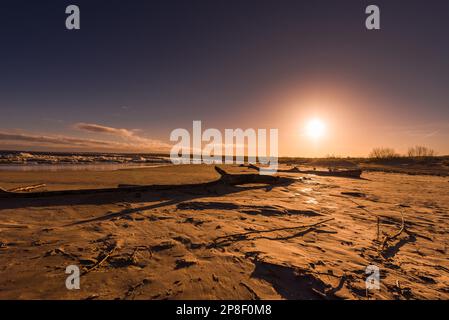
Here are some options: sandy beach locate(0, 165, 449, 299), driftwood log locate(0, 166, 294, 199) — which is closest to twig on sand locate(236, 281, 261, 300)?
sandy beach locate(0, 165, 449, 299)

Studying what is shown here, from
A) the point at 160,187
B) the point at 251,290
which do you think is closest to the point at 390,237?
the point at 251,290

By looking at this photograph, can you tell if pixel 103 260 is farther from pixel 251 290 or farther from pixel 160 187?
pixel 160 187

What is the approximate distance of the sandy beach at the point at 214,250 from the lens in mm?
2334

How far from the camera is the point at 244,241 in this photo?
361cm

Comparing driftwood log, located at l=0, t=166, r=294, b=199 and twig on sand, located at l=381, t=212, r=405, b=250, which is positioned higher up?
driftwood log, located at l=0, t=166, r=294, b=199

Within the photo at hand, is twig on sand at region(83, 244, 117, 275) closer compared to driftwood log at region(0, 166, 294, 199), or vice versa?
twig on sand at region(83, 244, 117, 275)

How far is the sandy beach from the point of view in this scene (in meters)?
2.33

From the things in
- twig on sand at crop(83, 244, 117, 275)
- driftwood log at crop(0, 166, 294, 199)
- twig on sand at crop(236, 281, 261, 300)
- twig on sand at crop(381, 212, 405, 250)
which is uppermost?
driftwood log at crop(0, 166, 294, 199)

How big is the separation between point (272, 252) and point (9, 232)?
4.34m

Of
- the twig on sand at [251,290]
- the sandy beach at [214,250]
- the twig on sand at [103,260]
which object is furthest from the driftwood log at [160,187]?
the twig on sand at [251,290]

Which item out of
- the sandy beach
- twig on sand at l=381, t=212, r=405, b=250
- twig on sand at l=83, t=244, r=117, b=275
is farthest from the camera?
twig on sand at l=381, t=212, r=405, b=250

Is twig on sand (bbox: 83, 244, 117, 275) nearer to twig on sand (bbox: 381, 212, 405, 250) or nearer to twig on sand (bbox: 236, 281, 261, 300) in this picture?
twig on sand (bbox: 236, 281, 261, 300)

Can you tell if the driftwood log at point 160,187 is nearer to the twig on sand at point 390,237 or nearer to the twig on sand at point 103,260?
the twig on sand at point 103,260
